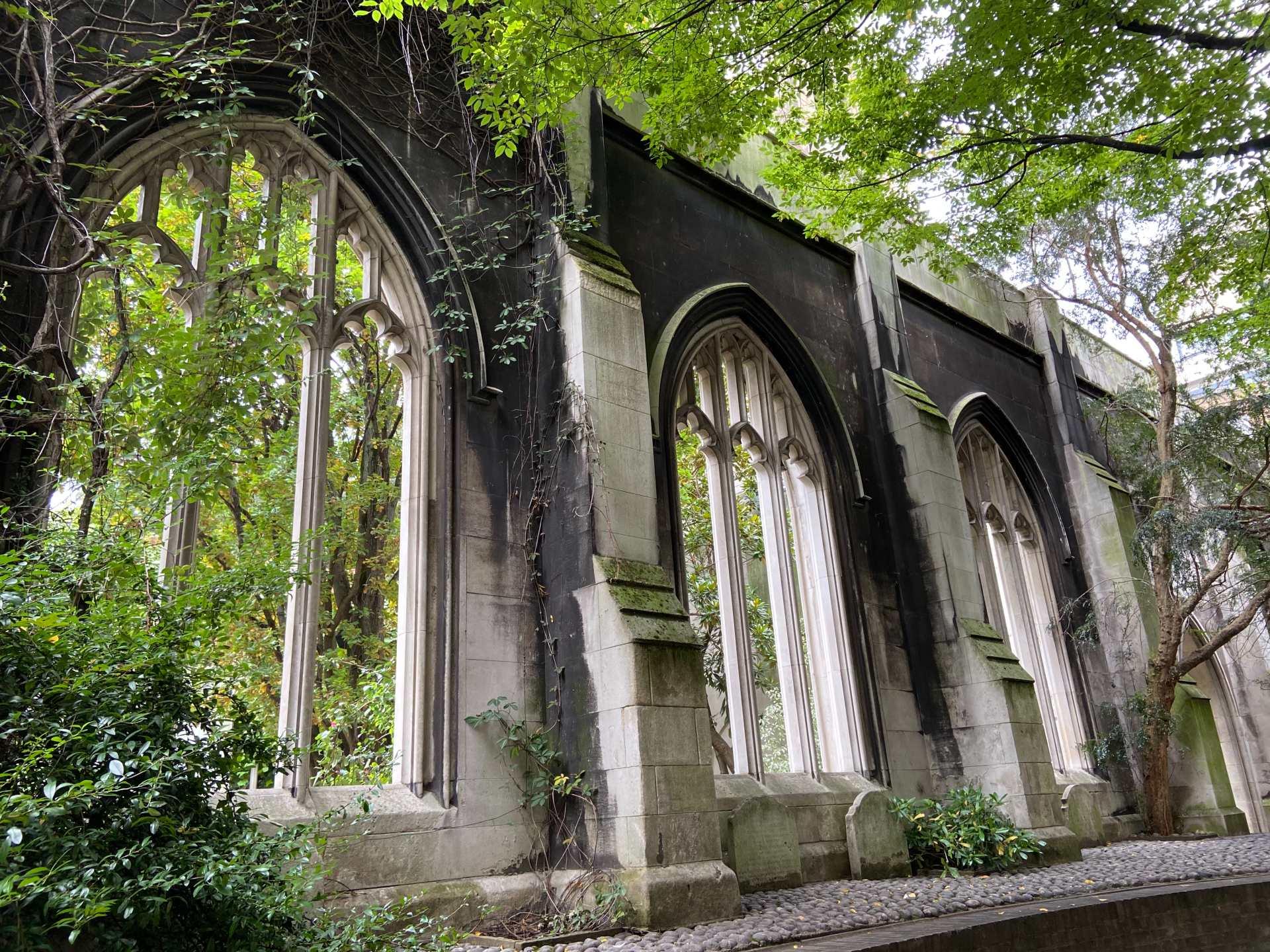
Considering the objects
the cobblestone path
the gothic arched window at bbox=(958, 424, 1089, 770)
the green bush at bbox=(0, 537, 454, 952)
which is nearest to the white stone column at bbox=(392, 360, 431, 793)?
the cobblestone path

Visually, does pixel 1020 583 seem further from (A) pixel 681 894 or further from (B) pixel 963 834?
(A) pixel 681 894

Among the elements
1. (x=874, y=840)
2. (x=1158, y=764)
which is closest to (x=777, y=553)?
(x=874, y=840)

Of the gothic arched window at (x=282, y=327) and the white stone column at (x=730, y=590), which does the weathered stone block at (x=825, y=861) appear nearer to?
the white stone column at (x=730, y=590)

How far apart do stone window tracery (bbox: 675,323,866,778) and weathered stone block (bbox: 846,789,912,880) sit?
2.00 feet

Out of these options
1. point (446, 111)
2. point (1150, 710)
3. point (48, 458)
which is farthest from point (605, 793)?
point (1150, 710)

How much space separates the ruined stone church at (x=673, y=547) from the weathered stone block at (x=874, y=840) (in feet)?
0.08

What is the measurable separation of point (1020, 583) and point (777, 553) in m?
5.48

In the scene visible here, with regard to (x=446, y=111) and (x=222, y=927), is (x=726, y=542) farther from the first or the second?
(x=222, y=927)

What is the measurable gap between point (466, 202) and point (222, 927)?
5753 mm

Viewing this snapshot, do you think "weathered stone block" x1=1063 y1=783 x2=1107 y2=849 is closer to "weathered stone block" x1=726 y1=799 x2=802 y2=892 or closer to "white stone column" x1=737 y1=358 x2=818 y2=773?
"white stone column" x1=737 y1=358 x2=818 y2=773

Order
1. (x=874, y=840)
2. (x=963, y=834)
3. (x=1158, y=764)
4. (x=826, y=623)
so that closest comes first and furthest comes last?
(x=874, y=840), (x=963, y=834), (x=826, y=623), (x=1158, y=764)

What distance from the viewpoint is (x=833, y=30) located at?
22.2ft

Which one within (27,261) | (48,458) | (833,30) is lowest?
(48,458)

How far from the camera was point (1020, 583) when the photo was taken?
12539 millimetres
